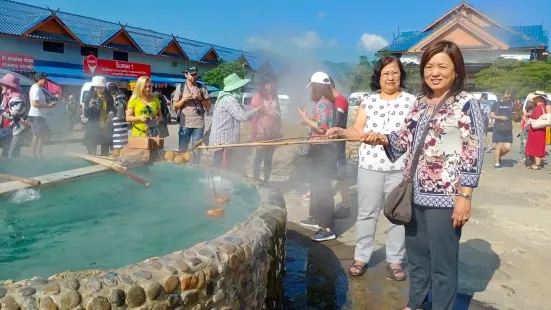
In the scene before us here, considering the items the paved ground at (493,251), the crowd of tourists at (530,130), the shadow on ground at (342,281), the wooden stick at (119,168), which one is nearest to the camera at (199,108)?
the paved ground at (493,251)

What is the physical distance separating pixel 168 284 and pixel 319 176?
291 cm

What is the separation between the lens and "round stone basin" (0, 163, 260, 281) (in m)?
2.40

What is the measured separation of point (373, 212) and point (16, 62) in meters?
19.5

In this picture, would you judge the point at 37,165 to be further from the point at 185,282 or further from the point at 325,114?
the point at 185,282

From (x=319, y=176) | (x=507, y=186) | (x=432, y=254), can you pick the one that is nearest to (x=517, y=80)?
(x=507, y=186)

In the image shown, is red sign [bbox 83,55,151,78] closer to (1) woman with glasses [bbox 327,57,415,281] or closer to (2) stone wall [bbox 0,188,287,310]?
(1) woman with glasses [bbox 327,57,415,281]

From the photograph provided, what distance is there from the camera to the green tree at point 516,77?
2411 cm

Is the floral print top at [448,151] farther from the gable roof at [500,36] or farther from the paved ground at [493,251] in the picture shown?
the gable roof at [500,36]

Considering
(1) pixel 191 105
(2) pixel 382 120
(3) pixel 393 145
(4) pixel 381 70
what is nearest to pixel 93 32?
(1) pixel 191 105

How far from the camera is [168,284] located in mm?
1917

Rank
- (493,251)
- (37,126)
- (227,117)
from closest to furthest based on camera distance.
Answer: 1. (493,251)
2. (227,117)
3. (37,126)

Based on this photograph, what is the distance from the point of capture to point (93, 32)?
88.8ft

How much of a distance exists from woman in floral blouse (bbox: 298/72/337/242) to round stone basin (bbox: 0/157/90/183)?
223cm

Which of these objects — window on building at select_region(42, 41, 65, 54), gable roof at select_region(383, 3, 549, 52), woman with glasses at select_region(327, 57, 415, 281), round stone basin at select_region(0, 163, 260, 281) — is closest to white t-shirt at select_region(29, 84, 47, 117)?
round stone basin at select_region(0, 163, 260, 281)
